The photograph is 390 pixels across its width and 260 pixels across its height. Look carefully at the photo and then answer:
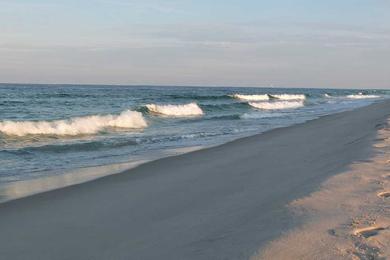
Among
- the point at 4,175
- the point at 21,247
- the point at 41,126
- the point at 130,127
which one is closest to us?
the point at 21,247

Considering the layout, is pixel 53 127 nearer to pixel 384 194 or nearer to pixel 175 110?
pixel 384 194

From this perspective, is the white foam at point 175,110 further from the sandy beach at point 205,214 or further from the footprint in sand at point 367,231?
the footprint in sand at point 367,231

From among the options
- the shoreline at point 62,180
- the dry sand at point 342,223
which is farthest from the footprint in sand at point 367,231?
the shoreline at point 62,180

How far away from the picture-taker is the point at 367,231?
3.91m

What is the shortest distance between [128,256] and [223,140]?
1056cm

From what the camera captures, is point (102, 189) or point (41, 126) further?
point (41, 126)

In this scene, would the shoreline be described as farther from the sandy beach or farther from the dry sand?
the dry sand

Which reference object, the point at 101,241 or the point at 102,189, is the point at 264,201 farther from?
the point at 102,189

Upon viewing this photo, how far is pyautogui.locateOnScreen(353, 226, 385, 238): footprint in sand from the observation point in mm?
3830

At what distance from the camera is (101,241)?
14.5 feet

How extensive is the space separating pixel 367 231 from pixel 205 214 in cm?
171

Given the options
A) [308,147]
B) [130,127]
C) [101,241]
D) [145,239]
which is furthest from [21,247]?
[130,127]

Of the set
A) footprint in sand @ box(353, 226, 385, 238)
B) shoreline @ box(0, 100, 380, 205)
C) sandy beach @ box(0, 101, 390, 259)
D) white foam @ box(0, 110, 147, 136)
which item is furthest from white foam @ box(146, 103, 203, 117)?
footprint in sand @ box(353, 226, 385, 238)

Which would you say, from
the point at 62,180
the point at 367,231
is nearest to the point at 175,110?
the point at 62,180
